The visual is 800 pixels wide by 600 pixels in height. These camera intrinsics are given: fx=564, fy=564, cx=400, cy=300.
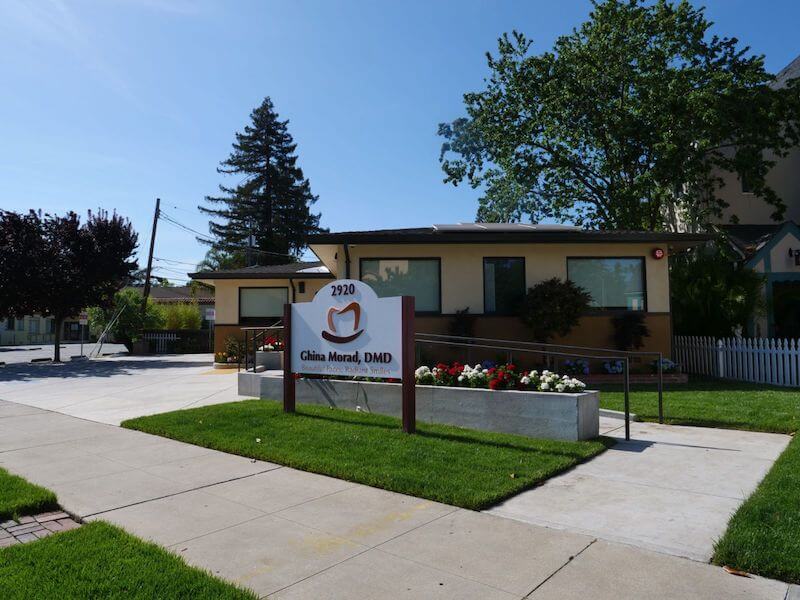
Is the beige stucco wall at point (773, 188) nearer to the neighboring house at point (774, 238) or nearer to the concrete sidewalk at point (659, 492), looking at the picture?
the neighboring house at point (774, 238)

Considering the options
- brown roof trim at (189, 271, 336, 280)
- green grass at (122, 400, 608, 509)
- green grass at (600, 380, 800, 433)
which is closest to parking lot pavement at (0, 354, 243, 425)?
green grass at (122, 400, 608, 509)

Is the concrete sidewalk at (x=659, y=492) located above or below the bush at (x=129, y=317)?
below

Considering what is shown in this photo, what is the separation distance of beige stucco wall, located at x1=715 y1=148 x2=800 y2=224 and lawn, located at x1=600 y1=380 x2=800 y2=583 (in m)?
10.8

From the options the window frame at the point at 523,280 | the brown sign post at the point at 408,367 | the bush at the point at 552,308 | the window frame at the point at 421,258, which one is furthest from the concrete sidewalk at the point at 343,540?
the window frame at the point at 523,280

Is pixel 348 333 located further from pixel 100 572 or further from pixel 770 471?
pixel 770 471

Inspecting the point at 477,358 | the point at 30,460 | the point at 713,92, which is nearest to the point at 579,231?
the point at 477,358

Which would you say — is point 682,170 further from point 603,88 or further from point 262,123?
point 262,123

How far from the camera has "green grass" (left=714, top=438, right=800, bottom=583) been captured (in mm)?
3535

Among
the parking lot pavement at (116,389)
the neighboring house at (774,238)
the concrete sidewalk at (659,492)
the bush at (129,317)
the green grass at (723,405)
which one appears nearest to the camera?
the concrete sidewalk at (659,492)

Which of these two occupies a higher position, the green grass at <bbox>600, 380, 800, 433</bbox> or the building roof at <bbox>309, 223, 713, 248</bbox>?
the building roof at <bbox>309, 223, 713, 248</bbox>

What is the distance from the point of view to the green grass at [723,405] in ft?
27.0

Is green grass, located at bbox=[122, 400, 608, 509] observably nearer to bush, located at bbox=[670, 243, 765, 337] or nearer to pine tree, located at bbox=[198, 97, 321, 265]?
bush, located at bbox=[670, 243, 765, 337]

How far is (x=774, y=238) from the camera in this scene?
16.8 metres

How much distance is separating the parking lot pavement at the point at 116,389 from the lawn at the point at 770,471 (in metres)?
7.81
